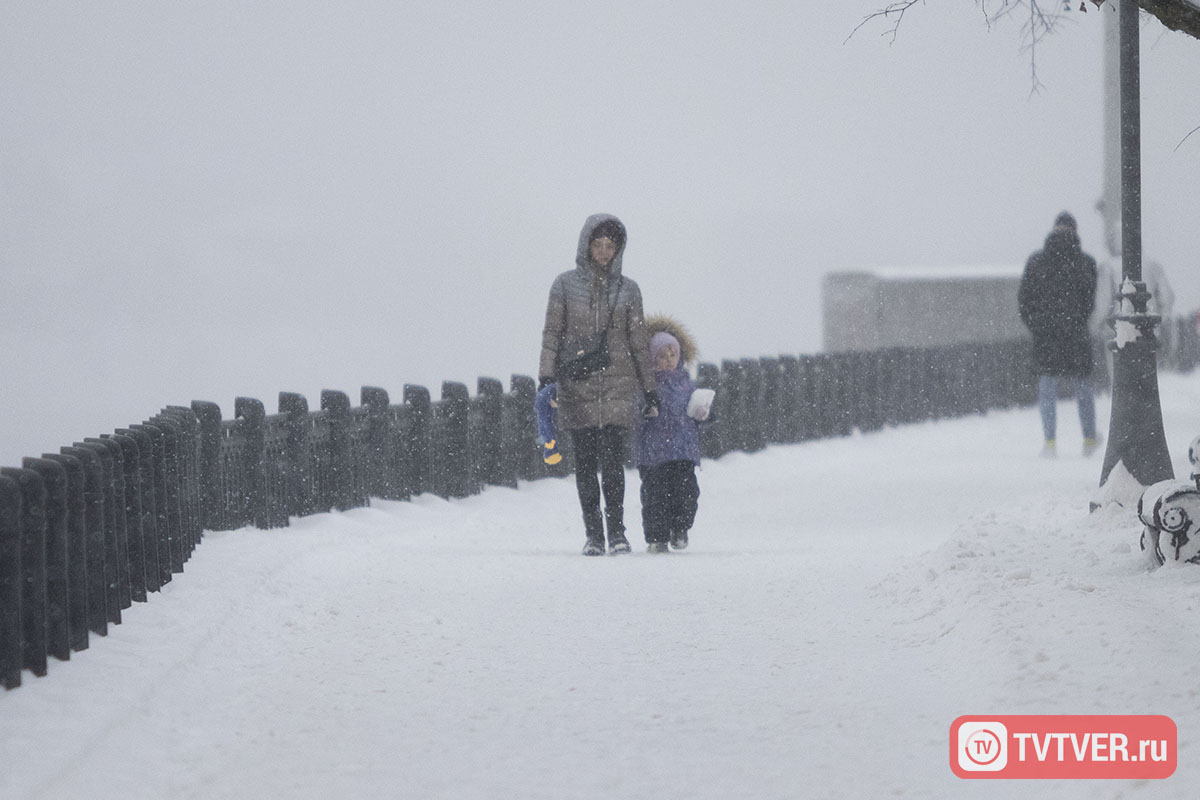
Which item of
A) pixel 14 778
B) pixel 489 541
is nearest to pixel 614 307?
pixel 489 541

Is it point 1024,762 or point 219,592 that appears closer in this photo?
point 1024,762

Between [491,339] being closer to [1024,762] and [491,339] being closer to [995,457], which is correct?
[995,457]

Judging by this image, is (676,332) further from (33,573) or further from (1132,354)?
(33,573)

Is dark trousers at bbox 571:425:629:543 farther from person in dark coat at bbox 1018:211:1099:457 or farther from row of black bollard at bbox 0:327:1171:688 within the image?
person in dark coat at bbox 1018:211:1099:457

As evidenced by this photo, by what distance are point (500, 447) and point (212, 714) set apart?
7.96m

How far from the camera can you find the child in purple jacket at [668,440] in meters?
8.91

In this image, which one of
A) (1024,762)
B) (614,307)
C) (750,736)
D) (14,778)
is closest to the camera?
(14,778)

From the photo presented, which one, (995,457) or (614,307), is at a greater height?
(614,307)

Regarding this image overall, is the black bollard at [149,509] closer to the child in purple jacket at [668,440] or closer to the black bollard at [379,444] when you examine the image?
the child in purple jacket at [668,440]

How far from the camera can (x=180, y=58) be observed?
84.5m

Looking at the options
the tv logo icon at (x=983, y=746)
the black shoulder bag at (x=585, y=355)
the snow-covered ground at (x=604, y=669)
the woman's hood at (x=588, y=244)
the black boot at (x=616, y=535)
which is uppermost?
the woman's hood at (x=588, y=244)

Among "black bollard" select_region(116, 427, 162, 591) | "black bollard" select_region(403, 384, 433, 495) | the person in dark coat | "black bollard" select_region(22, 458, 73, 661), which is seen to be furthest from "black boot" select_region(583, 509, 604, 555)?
the person in dark coat

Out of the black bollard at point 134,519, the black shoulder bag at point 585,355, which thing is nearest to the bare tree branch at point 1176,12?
the black shoulder bag at point 585,355

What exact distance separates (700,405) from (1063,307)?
6.65 m
